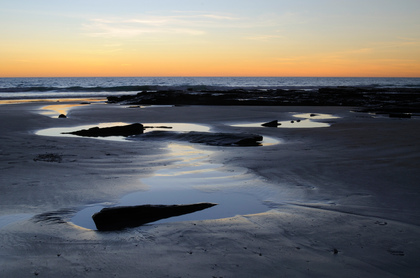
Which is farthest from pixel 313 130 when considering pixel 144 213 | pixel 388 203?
pixel 144 213

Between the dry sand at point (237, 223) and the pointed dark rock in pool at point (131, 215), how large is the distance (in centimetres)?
15

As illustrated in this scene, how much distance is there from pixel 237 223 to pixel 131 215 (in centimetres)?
116

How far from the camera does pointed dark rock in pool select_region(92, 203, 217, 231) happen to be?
13.3 ft

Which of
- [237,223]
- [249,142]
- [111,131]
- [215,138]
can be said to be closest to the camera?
[237,223]

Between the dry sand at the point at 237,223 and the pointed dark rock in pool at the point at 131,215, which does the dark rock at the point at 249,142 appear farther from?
the pointed dark rock in pool at the point at 131,215

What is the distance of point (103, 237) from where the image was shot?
12.4 ft

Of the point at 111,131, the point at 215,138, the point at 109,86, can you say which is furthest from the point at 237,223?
the point at 109,86

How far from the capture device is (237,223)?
4.20 meters

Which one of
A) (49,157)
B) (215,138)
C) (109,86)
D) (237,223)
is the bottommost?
(237,223)

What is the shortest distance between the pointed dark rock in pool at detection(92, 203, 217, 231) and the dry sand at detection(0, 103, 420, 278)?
15 cm

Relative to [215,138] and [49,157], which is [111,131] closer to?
[215,138]

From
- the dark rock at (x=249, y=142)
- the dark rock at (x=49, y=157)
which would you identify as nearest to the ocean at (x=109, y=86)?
the dark rock at (x=49, y=157)

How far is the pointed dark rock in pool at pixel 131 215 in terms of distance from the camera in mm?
4059

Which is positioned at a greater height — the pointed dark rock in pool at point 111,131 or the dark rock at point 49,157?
the pointed dark rock in pool at point 111,131
